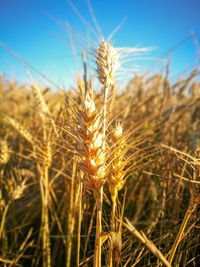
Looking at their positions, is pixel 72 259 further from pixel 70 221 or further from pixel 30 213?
pixel 30 213

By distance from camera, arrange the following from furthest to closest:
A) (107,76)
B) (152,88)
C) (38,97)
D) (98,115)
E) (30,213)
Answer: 1. (152,88)
2. (30,213)
3. (38,97)
4. (107,76)
5. (98,115)

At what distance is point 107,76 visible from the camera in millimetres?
523

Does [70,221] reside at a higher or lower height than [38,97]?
lower

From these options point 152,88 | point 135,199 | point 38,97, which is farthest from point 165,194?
point 152,88

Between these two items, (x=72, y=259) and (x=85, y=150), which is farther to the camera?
(x=72, y=259)

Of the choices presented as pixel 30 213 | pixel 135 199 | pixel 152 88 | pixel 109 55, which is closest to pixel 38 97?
pixel 109 55

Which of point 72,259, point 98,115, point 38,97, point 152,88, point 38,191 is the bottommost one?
point 72,259

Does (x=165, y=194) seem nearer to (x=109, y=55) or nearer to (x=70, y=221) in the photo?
(x=70, y=221)

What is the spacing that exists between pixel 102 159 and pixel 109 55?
0.35 metres

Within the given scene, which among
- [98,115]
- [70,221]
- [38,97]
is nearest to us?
[98,115]

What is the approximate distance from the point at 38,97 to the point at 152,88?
234 centimetres

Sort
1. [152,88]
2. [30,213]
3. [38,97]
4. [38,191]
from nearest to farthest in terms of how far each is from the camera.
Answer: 1. [38,97]
2. [30,213]
3. [38,191]
4. [152,88]

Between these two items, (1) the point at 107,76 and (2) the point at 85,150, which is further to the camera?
(1) the point at 107,76

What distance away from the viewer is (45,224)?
84cm
